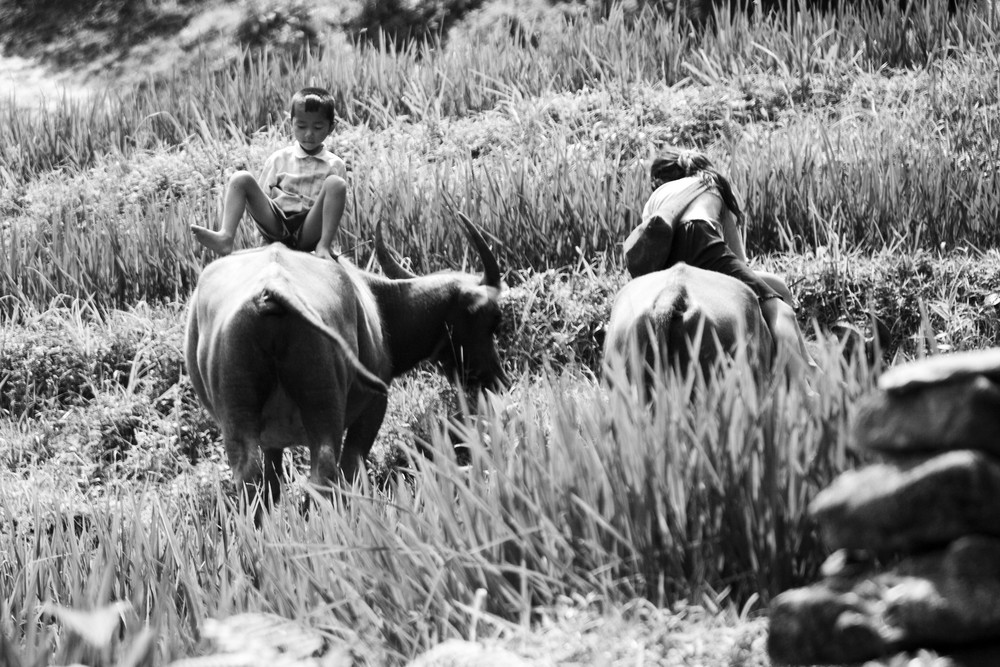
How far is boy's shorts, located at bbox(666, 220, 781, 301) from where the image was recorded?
4945mm

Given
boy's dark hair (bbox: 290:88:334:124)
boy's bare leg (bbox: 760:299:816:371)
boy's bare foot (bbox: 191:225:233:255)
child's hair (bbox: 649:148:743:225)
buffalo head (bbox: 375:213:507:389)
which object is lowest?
buffalo head (bbox: 375:213:507:389)

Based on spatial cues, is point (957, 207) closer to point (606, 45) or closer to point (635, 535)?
point (606, 45)

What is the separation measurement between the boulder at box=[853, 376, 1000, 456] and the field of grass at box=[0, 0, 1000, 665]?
0.58 meters

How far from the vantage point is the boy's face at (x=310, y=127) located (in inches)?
220

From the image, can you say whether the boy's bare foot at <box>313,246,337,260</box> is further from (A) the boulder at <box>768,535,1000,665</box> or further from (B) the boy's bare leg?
(A) the boulder at <box>768,535,1000,665</box>

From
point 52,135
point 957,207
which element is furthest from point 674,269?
point 52,135

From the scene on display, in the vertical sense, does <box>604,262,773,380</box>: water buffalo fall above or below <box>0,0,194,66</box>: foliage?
below

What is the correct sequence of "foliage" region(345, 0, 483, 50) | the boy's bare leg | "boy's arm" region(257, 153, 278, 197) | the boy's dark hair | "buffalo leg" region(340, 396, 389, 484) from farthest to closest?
1. "foliage" region(345, 0, 483, 50)
2. "boy's arm" region(257, 153, 278, 197)
3. the boy's dark hair
4. "buffalo leg" region(340, 396, 389, 484)
5. the boy's bare leg

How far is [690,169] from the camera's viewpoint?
204 inches

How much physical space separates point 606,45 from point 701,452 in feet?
24.6

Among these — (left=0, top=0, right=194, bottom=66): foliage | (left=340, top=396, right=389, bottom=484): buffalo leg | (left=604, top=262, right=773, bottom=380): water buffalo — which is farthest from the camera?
(left=0, top=0, right=194, bottom=66): foliage

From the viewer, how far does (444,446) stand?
3.69m

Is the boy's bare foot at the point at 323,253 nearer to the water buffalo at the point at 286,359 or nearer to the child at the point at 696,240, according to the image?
the water buffalo at the point at 286,359

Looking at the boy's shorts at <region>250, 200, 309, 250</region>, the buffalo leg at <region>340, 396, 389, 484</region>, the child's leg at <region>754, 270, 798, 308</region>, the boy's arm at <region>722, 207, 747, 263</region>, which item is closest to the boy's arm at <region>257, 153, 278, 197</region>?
the boy's shorts at <region>250, 200, 309, 250</region>
